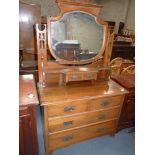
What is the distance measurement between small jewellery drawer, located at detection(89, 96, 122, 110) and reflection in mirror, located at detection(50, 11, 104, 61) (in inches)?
18.5

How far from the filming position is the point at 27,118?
3.69 ft

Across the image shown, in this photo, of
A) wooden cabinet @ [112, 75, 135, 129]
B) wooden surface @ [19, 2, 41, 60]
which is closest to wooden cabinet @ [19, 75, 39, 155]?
wooden cabinet @ [112, 75, 135, 129]

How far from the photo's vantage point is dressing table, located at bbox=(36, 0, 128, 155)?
1.31m

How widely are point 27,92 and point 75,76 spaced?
0.49 meters

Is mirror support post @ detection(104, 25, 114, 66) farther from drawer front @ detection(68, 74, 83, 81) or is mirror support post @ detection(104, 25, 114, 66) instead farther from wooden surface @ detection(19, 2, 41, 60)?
wooden surface @ detection(19, 2, 41, 60)

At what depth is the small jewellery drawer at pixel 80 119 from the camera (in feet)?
4.46

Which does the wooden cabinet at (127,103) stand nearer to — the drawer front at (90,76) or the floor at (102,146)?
the floor at (102,146)

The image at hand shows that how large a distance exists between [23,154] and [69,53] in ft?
3.40

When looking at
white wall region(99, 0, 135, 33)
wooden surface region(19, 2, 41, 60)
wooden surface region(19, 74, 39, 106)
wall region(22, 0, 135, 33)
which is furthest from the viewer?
white wall region(99, 0, 135, 33)

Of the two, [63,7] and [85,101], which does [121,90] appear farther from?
[63,7]

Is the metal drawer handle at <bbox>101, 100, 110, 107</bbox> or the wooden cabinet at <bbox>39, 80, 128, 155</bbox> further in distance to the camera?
the metal drawer handle at <bbox>101, 100, 110, 107</bbox>

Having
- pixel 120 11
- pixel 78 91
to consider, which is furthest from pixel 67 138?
pixel 120 11

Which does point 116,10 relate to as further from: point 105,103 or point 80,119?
point 80,119

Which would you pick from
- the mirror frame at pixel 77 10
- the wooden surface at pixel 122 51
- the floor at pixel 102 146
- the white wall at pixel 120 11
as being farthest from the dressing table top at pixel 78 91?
the white wall at pixel 120 11
